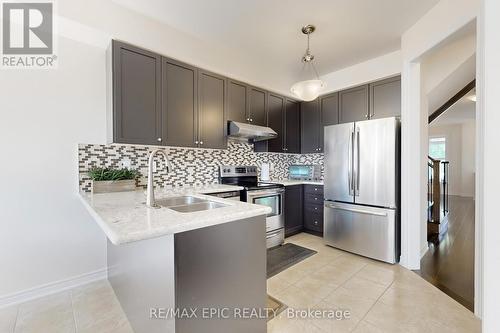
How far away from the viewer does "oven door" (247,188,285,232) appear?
122 inches

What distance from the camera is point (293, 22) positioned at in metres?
2.68

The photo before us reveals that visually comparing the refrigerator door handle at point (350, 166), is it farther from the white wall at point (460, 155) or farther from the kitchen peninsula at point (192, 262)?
the white wall at point (460, 155)

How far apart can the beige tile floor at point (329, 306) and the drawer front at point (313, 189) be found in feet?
4.40

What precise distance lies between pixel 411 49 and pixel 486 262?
2.72m

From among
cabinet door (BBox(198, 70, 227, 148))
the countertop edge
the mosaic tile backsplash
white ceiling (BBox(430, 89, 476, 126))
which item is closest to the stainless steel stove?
the mosaic tile backsplash

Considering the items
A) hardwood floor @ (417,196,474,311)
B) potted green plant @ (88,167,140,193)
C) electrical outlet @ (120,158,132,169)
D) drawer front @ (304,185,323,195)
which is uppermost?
electrical outlet @ (120,158,132,169)

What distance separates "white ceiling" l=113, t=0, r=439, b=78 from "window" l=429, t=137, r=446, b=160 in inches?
286

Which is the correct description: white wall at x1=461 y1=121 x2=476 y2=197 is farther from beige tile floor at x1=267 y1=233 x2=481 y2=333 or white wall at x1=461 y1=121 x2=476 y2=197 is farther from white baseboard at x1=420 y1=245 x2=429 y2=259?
beige tile floor at x1=267 y1=233 x2=481 y2=333

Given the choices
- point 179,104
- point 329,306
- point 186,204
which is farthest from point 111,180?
point 329,306

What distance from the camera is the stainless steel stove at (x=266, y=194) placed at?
3.11m

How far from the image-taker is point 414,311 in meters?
1.86

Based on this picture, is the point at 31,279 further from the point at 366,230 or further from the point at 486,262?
the point at 366,230

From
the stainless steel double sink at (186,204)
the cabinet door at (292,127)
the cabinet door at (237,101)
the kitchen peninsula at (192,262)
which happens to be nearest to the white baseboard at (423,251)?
the cabinet door at (292,127)

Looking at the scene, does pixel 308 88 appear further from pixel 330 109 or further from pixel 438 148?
pixel 438 148
